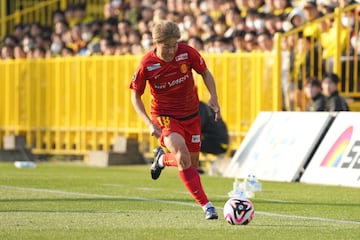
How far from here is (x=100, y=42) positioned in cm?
2750

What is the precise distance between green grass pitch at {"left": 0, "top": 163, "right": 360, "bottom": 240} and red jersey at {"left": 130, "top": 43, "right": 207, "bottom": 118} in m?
1.06

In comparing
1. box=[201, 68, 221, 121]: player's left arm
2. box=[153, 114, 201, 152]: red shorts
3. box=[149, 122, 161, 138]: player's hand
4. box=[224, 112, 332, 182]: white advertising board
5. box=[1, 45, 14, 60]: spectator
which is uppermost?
box=[201, 68, 221, 121]: player's left arm

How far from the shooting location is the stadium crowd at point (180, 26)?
72.2ft

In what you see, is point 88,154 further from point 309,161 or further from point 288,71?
point 309,161

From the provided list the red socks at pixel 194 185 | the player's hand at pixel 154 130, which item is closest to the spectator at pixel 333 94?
the player's hand at pixel 154 130

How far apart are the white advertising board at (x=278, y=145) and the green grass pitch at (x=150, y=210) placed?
0.52 meters

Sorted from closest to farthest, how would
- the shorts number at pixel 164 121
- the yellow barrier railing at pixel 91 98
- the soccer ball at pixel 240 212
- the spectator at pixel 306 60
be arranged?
1. the soccer ball at pixel 240 212
2. the shorts number at pixel 164 121
3. the spectator at pixel 306 60
4. the yellow barrier railing at pixel 91 98

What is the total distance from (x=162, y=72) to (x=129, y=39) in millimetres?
14455

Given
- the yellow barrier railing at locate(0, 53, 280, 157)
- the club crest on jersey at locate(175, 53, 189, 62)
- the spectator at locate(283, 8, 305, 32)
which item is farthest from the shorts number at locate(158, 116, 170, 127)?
the spectator at locate(283, 8, 305, 32)

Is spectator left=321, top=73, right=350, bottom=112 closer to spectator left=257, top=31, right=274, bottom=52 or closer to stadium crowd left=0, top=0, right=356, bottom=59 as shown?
stadium crowd left=0, top=0, right=356, bottom=59

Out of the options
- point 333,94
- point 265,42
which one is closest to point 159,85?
point 333,94

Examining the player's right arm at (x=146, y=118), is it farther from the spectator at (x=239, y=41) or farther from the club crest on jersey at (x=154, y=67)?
the spectator at (x=239, y=41)

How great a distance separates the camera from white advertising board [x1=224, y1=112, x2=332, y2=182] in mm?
18688

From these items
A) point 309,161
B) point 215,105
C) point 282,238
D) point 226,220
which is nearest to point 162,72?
point 215,105
